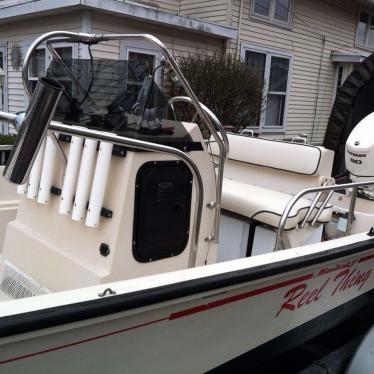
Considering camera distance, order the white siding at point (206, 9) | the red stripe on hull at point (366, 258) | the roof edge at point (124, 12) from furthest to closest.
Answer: the white siding at point (206, 9) → the roof edge at point (124, 12) → the red stripe on hull at point (366, 258)

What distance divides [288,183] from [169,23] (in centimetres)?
561

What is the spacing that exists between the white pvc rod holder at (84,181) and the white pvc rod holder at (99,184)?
71 mm

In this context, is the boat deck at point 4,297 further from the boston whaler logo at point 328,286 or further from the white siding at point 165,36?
the white siding at point 165,36

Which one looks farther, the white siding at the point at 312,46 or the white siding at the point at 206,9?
the white siding at the point at 312,46

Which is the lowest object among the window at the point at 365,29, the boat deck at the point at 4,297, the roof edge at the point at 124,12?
the boat deck at the point at 4,297

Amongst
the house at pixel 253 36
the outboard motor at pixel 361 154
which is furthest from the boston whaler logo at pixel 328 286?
the house at pixel 253 36

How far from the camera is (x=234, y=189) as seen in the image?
10.7 ft

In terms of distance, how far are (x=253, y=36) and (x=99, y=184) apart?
872 centimetres

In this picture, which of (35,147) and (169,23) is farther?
(169,23)

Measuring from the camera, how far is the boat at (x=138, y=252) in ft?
4.96

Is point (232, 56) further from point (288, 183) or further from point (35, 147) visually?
point (35, 147)

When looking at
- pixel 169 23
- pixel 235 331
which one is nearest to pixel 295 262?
pixel 235 331

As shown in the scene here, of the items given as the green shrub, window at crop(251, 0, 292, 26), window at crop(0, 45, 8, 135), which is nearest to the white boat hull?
the green shrub

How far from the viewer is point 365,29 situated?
13.4 meters
